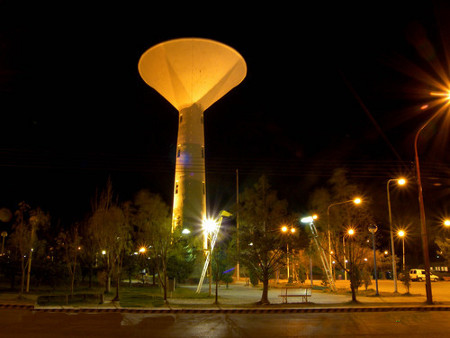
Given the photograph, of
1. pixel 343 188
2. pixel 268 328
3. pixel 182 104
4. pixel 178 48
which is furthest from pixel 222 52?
pixel 268 328

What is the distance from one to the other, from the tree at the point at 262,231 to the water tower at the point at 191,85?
42.6 ft

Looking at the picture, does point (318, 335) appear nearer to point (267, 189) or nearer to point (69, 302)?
point (267, 189)

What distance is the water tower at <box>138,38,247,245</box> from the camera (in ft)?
115

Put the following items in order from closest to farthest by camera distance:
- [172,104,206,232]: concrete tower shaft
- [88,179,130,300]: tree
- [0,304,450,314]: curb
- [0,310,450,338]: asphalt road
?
[0,310,450,338]: asphalt road
[0,304,450,314]: curb
[88,179,130,300]: tree
[172,104,206,232]: concrete tower shaft

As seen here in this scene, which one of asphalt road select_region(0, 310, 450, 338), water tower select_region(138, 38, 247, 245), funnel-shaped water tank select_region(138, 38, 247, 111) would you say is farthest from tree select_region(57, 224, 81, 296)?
funnel-shaped water tank select_region(138, 38, 247, 111)

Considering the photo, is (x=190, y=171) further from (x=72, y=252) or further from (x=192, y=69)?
(x=72, y=252)

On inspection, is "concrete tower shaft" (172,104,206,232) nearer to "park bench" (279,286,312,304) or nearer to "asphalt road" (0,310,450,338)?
"park bench" (279,286,312,304)

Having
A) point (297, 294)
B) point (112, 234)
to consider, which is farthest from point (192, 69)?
point (297, 294)

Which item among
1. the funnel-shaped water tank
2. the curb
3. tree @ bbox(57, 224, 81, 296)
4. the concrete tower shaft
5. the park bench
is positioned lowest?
the curb

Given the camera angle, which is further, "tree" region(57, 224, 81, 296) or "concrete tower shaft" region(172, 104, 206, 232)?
"concrete tower shaft" region(172, 104, 206, 232)

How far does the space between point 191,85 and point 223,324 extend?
86.6 ft

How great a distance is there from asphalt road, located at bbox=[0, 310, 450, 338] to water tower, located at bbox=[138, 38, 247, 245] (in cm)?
1816

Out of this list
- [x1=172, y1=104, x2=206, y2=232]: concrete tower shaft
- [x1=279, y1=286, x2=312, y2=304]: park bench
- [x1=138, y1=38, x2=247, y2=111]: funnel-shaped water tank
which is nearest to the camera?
[x1=279, y1=286, x2=312, y2=304]: park bench

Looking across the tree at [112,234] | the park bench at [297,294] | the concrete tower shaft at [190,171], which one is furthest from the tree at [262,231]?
the concrete tower shaft at [190,171]
